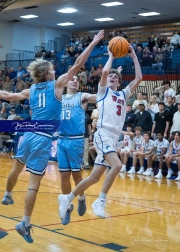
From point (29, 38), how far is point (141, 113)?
1838cm

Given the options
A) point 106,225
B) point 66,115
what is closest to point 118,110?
point 66,115

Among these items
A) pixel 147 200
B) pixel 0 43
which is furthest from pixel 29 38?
pixel 147 200

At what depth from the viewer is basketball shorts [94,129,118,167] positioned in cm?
614

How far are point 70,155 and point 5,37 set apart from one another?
1016 inches

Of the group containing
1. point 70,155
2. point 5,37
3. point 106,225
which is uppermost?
point 5,37

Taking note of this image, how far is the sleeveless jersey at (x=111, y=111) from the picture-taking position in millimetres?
6242

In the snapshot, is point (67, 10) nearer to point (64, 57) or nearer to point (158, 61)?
point (64, 57)

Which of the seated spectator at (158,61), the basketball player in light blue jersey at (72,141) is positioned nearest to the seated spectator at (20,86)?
the seated spectator at (158,61)

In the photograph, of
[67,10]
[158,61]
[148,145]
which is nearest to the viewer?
[148,145]

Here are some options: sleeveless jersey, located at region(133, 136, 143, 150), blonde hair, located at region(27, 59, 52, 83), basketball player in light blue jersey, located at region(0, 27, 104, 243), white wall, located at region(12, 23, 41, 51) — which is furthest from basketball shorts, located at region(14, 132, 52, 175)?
white wall, located at region(12, 23, 41, 51)

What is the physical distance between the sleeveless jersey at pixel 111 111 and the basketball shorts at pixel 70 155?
2.33 ft

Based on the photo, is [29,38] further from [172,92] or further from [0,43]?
[172,92]

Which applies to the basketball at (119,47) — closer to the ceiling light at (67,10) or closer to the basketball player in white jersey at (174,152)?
the basketball player in white jersey at (174,152)

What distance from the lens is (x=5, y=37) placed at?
31.1 meters
